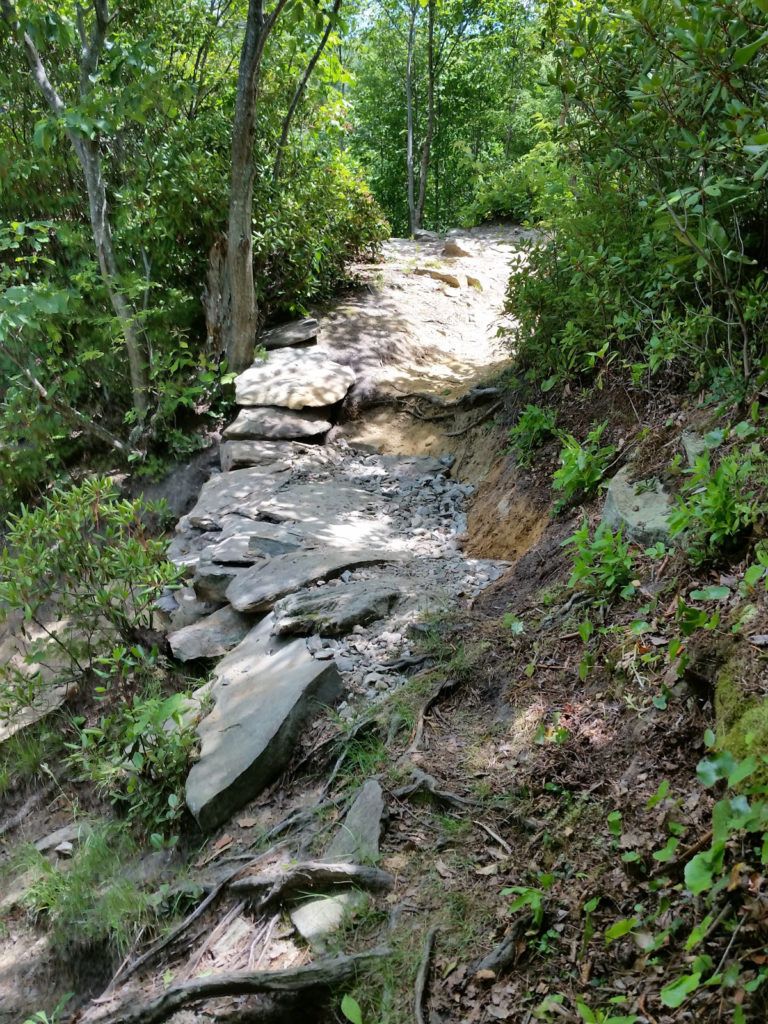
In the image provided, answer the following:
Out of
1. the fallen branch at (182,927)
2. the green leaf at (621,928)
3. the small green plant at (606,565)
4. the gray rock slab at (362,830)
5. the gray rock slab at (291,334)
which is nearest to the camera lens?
the green leaf at (621,928)

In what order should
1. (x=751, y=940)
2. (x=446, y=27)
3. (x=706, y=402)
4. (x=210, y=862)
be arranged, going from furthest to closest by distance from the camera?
(x=446, y=27) → (x=706, y=402) → (x=210, y=862) → (x=751, y=940)

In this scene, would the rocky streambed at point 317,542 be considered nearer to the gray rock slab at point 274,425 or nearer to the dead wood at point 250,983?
the gray rock slab at point 274,425

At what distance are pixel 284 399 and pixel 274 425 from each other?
35cm

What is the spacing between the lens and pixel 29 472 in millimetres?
8789

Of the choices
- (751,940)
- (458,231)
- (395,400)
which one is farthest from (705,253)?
(458,231)

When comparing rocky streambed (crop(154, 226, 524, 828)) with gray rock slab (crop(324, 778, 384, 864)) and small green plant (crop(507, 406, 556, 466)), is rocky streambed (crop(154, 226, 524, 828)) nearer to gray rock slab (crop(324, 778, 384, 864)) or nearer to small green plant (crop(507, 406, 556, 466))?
gray rock slab (crop(324, 778, 384, 864))

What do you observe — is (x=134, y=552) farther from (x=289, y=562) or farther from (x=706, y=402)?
(x=706, y=402)

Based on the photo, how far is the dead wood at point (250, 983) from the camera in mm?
2338

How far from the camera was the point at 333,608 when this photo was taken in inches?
176

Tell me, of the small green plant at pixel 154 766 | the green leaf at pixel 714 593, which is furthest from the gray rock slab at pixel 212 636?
the green leaf at pixel 714 593

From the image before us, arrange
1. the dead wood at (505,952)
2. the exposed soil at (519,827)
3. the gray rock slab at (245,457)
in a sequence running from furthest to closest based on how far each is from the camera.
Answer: the gray rock slab at (245,457), the dead wood at (505,952), the exposed soil at (519,827)

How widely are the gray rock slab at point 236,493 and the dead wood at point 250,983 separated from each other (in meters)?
4.31

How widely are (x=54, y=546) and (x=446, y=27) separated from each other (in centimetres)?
1930

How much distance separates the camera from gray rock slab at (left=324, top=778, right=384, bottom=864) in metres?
2.80
